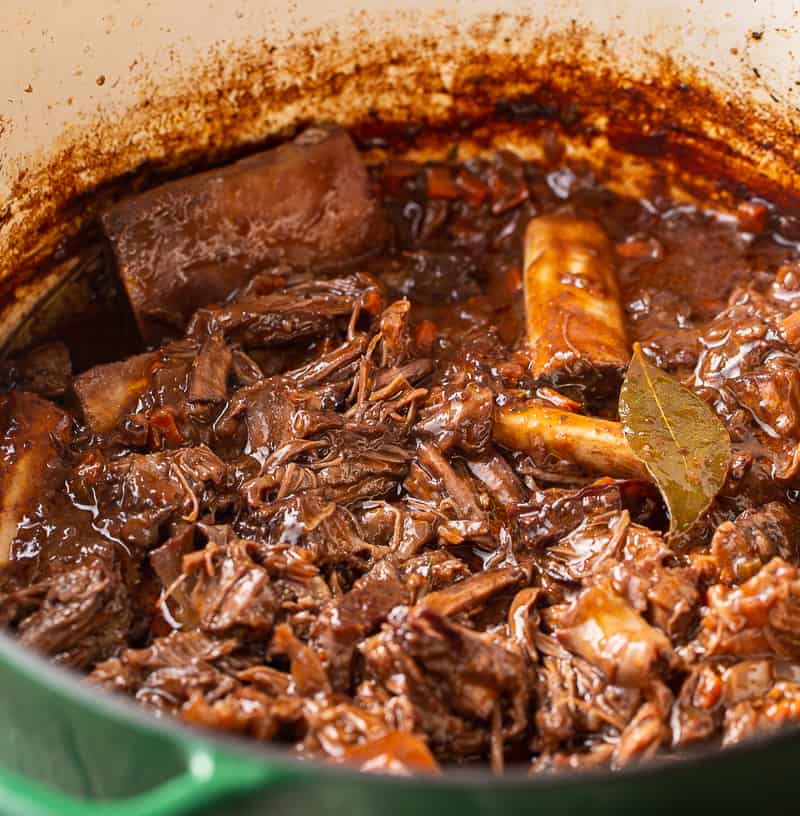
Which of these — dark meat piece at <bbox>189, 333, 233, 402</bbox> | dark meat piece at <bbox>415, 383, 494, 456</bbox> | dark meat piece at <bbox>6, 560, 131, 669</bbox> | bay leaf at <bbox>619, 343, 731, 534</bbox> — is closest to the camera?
dark meat piece at <bbox>6, 560, 131, 669</bbox>

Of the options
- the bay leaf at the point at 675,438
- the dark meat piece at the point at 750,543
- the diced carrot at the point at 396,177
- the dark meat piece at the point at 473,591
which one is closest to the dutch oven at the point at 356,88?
the diced carrot at the point at 396,177

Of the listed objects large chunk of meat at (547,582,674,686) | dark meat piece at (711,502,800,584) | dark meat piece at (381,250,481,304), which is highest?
dark meat piece at (381,250,481,304)

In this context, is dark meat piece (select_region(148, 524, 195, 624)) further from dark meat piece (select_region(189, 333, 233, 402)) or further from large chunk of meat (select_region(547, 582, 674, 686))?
large chunk of meat (select_region(547, 582, 674, 686))

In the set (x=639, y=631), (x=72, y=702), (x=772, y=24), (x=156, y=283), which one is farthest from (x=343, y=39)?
(x=72, y=702)

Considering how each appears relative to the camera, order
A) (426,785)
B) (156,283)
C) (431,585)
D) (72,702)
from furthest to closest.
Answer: (156,283)
(431,585)
(72,702)
(426,785)

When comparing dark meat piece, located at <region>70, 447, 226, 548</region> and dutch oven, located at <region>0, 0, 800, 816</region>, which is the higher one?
dutch oven, located at <region>0, 0, 800, 816</region>

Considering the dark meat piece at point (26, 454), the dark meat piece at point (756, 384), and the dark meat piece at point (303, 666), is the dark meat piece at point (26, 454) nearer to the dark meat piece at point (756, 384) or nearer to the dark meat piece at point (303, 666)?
the dark meat piece at point (303, 666)

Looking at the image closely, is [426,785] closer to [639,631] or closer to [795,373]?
[639,631]

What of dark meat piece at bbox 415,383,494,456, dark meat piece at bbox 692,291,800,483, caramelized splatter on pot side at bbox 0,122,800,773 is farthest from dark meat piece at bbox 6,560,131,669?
dark meat piece at bbox 692,291,800,483
